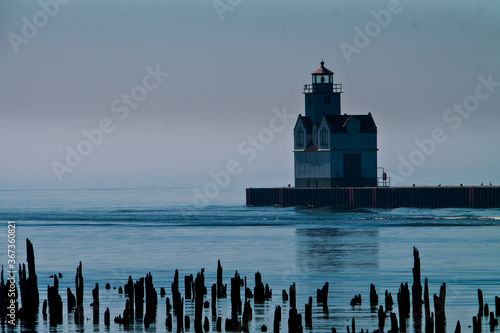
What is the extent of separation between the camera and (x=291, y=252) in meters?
63.4

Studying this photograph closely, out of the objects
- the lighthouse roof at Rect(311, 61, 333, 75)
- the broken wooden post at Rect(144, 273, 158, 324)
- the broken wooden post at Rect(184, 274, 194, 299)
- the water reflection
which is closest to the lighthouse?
the lighthouse roof at Rect(311, 61, 333, 75)

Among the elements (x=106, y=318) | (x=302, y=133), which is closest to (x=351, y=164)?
(x=302, y=133)

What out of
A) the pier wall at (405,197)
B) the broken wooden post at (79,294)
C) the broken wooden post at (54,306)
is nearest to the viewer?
the broken wooden post at (54,306)

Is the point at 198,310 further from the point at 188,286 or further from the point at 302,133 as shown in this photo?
the point at 302,133

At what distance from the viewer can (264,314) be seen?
115 ft

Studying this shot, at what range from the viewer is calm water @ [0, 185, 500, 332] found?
38562 mm

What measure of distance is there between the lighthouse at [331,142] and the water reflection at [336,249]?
83.4ft

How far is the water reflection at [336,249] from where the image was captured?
54.5 metres

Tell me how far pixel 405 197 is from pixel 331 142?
29.5 ft

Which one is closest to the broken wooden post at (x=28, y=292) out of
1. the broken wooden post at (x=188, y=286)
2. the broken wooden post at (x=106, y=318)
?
the broken wooden post at (x=106, y=318)

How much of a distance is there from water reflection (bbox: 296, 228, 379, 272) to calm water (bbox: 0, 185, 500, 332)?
0.06 metres

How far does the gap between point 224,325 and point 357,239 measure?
4199cm

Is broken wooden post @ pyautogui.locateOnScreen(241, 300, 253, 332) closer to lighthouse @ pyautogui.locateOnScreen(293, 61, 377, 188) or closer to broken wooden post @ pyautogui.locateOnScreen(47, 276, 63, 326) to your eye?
broken wooden post @ pyautogui.locateOnScreen(47, 276, 63, 326)

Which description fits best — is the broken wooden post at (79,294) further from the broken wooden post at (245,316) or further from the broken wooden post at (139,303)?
the broken wooden post at (245,316)
